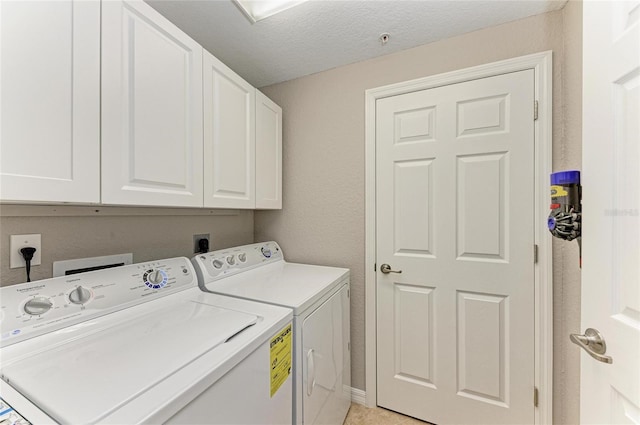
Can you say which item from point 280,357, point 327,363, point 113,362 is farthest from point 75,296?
point 327,363

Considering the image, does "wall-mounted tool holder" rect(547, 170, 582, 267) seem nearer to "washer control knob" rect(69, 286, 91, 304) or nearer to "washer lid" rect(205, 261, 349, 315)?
"washer lid" rect(205, 261, 349, 315)

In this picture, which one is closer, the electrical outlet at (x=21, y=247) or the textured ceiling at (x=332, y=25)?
the electrical outlet at (x=21, y=247)

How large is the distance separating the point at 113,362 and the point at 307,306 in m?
0.70

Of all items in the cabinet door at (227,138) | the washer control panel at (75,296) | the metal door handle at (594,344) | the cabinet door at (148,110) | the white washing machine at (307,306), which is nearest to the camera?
the metal door handle at (594,344)

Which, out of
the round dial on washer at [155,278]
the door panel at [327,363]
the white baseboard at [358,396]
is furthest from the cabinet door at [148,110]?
the white baseboard at [358,396]

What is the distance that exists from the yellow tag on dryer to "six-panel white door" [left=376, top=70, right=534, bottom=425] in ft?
Result: 3.02

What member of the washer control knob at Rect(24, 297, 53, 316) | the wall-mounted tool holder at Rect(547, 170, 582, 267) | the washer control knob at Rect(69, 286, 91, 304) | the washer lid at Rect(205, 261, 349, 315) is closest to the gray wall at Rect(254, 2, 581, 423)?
the washer lid at Rect(205, 261, 349, 315)

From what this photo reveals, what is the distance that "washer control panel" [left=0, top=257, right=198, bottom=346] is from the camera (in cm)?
78

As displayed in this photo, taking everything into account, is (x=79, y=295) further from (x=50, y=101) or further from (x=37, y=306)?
(x=50, y=101)

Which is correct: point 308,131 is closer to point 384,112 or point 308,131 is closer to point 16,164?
point 384,112

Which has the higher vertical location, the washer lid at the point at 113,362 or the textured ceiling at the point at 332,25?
the textured ceiling at the point at 332,25

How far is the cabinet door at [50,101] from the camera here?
0.68 metres

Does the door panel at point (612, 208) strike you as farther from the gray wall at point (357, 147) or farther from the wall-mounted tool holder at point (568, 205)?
the gray wall at point (357, 147)

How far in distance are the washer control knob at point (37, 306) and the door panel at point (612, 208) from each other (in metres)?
1.66
